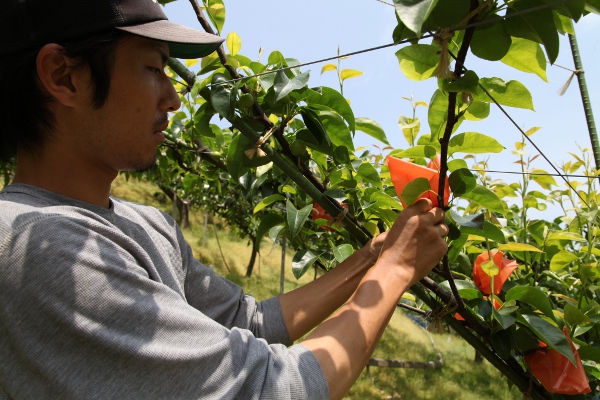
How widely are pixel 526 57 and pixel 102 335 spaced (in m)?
0.62

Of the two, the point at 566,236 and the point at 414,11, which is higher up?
the point at 414,11

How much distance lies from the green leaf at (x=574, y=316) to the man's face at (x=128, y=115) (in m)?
0.77

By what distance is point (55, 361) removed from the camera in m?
0.55

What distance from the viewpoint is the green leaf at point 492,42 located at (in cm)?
58

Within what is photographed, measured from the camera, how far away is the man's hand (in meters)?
0.74

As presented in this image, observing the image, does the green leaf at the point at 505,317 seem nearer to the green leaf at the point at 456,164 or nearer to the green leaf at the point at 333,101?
the green leaf at the point at 456,164

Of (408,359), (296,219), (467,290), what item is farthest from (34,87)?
(408,359)

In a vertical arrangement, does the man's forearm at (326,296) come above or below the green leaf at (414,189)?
below

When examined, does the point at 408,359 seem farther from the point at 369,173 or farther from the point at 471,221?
the point at 471,221

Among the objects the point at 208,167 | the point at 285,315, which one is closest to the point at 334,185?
the point at 285,315

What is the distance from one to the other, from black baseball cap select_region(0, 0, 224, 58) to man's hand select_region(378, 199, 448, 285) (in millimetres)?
436

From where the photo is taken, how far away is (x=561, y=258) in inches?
41.0

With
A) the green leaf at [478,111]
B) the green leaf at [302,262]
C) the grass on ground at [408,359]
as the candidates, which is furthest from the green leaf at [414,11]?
the grass on ground at [408,359]

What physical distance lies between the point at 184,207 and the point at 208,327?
347 inches
